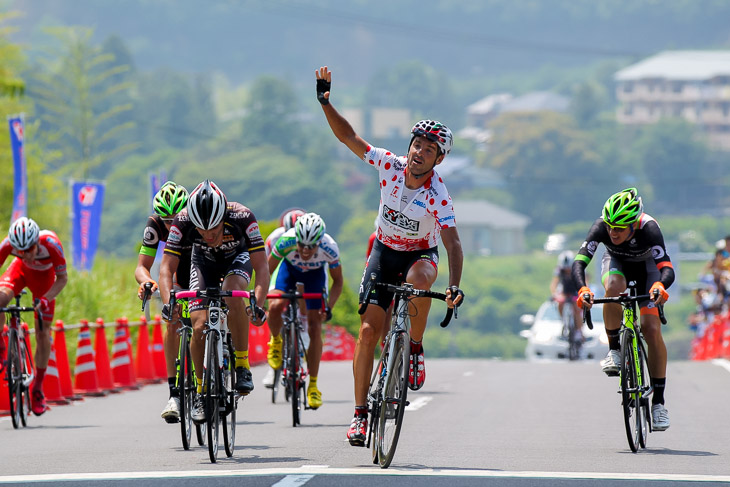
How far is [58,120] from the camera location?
194m

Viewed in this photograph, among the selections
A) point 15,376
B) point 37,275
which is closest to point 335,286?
point 37,275

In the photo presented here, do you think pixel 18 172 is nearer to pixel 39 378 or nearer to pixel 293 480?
pixel 39 378

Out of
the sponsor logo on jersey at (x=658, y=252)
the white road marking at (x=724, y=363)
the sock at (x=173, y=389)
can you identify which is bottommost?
the white road marking at (x=724, y=363)

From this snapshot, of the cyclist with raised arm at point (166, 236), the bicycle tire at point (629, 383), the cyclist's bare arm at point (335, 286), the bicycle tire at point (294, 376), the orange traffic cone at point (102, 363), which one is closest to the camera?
the bicycle tire at point (629, 383)

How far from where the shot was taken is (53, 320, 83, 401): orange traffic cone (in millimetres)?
17109

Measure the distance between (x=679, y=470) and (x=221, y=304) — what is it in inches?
128

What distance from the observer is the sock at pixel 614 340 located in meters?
11.3

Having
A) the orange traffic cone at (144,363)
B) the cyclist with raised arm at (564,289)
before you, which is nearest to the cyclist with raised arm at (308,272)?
the orange traffic cone at (144,363)

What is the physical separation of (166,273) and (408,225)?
6.07 ft

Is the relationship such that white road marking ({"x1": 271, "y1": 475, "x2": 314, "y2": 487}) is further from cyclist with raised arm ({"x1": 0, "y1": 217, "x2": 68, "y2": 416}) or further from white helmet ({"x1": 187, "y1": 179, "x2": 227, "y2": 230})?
cyclist with raised arm ({"x1": 0, "y1": 217, "x2": 68, "y2": 416})

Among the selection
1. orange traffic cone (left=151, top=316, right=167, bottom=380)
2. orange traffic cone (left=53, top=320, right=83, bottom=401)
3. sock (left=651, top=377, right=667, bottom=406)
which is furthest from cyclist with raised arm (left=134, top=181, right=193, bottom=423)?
orange traffic cone (left=151, top=316, right=167, bottom=380)

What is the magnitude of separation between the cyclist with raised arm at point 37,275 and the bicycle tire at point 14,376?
229 millimetres

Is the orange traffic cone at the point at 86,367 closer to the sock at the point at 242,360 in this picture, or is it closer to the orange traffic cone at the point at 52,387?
the orange traffic cone at the point at 52,387

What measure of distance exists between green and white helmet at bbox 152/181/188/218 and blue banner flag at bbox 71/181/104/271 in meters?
21.4
